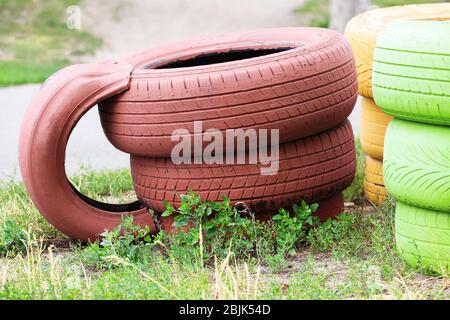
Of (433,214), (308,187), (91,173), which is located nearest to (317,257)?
(308,187)

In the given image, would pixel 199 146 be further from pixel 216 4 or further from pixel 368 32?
pixel 216 4

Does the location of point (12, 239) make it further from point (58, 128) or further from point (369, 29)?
point (369, 29)

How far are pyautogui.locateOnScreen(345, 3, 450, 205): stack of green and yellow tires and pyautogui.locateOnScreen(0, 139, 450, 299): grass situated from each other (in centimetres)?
41

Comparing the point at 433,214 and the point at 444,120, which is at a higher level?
the point at 444,120

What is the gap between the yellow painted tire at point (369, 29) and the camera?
5.55 meters

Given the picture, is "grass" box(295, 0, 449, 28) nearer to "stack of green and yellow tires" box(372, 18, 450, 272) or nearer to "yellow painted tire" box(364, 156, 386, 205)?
"yellow painted tire" box(364, 156, 386, 205)

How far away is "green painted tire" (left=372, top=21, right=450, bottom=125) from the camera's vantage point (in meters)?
4.08

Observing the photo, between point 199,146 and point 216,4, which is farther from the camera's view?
point 216,4

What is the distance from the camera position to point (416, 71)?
4156mm

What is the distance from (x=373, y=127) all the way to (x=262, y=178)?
1.26 metres

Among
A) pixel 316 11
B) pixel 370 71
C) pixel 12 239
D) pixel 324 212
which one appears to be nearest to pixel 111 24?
pixel 316 11

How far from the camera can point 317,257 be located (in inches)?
188

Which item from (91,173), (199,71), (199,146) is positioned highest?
(199,71)
